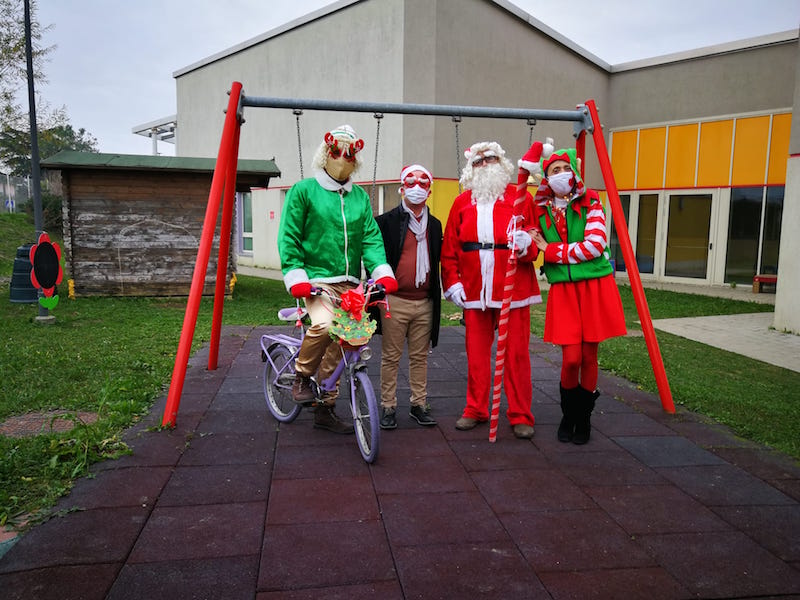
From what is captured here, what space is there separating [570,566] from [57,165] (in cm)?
1029

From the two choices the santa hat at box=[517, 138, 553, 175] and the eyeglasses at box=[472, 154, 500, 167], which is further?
the eyeglasses at box=[472, 154, 500, 167]

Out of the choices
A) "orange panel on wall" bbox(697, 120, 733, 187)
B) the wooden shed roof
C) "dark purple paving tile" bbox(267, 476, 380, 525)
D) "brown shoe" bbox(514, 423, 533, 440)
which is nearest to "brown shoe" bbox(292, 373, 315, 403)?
"dark purple paving tile" bbox(267, 476, 380, 525)

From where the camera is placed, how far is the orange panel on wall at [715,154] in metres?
15.8

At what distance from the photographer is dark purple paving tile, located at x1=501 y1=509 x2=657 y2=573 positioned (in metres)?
2.69

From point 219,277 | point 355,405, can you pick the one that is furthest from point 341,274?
point 219,277

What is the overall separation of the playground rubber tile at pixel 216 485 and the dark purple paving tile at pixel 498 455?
47.1 inches

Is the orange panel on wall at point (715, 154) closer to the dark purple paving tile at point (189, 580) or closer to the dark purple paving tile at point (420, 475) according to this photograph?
the dark purple paving tile at point (420, 475)

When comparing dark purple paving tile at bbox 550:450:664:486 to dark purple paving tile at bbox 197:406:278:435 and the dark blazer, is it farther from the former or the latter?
dark purple paving tile at bbox 197:406:278:435

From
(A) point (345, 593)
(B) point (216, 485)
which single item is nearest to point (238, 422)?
(B) point (216, 485)

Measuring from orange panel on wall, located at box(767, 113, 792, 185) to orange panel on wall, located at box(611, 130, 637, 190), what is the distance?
3.47 metres

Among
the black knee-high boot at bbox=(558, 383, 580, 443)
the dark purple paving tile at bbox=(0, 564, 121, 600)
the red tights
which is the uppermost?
the red tights

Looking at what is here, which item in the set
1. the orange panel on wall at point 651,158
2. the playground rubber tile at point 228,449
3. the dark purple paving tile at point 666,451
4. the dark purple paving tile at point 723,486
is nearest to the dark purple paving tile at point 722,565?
the dark purple paving tile at point 723,486

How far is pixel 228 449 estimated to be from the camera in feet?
13.0

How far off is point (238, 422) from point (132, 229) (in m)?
7.65
